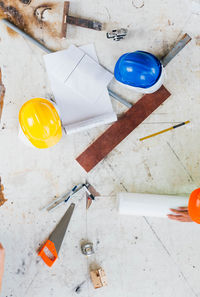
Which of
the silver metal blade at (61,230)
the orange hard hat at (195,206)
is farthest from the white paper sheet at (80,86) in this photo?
the orange hard hat at (195,206)

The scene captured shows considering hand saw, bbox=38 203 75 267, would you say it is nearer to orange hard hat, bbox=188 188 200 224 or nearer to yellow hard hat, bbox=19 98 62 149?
yellow hard hat, bbox=19 98 62 149

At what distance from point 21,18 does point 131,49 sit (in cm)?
57

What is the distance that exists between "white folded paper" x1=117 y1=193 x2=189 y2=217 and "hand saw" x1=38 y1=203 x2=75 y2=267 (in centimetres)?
27

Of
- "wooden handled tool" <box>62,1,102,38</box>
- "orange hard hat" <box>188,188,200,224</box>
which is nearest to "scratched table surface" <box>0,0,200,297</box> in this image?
"wooden handled tool" <box>62,1,102,38</box>

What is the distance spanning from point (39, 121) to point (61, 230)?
56cm

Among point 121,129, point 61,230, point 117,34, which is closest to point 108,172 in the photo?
point 121,129

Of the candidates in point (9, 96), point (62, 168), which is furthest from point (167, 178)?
point (9, 96)

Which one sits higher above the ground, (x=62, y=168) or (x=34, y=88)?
(x=34, y=88)

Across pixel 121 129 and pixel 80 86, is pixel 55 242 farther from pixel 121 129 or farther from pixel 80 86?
pixel 80 86

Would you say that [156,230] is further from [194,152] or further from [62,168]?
[62,168]

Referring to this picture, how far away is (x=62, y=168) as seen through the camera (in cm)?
143

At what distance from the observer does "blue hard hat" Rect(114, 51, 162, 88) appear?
1273 mm

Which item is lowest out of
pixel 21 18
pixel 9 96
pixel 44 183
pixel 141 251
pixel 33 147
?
pixel 141 251

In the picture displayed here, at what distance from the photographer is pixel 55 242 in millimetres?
1413
